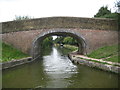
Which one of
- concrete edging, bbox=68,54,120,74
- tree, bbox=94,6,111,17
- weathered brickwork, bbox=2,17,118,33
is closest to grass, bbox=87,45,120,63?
concrete edging, bbox=68,54,120,74

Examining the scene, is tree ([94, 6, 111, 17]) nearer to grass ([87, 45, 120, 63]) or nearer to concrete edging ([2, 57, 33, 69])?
grass ([87, 45, 120, 63])

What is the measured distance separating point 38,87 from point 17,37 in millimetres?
11776

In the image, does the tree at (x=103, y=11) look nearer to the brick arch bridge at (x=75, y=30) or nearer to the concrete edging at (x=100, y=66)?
the brick arch bridge at (x=75, y=30)

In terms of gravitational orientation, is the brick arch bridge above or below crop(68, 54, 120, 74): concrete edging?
above

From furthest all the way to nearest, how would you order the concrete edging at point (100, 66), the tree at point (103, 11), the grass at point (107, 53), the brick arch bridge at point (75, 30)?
1. the tree at point (103, 11)
2. the brick arch bridge at point (75, 30)
3. the grass at point (107, 53)
4. the concrete edging at point (100, 66)

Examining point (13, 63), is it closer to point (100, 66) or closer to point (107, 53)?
point (100, 66)

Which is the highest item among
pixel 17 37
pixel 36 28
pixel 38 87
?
pixel 36 28

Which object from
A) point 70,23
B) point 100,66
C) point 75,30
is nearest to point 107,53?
point 100,66

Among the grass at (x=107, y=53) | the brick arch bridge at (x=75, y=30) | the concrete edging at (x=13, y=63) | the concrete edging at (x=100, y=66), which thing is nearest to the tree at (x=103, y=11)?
the brick arch bridge at (x=75, y=30)

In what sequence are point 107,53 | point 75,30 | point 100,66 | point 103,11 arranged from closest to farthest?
point 100,66 < point 107,53 < point 75,30 < point 103,11

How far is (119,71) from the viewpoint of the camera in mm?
9430

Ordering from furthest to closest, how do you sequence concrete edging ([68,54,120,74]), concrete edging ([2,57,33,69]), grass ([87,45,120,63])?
grass ([87,45,120,63]) < concrete edging ([2,57,33,69]) < concrete edging ([68,54,120,74])

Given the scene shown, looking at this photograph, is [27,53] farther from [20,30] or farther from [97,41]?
[97,41]

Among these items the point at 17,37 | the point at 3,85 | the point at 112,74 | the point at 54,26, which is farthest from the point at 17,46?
the point at 112,74
